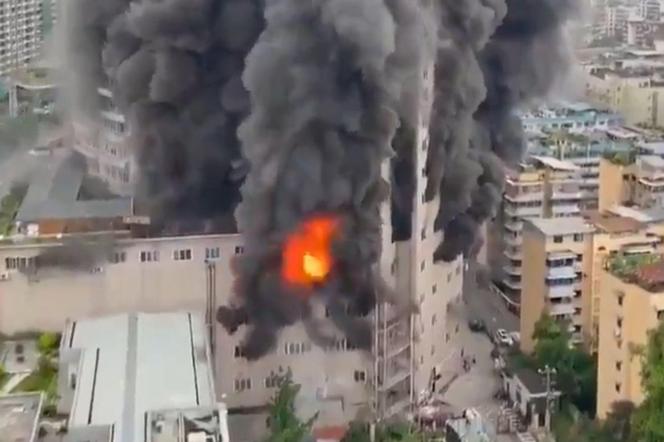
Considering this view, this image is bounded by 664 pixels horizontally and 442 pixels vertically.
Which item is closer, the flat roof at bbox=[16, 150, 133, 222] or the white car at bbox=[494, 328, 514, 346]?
the flat roof at bbox=[16, 150, 133, 222]

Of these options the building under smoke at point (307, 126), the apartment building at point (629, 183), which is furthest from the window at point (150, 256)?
the apartment building at point (629, 183)

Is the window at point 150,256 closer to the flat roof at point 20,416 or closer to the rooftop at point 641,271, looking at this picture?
the flat roof at point 20,416

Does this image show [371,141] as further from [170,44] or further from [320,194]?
[170,44]

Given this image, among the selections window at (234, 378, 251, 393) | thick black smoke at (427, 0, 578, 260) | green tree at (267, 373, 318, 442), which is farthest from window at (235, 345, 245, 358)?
thick black smoke at (427, 0, 578, 260)

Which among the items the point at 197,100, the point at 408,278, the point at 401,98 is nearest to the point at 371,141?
the point at 401,98

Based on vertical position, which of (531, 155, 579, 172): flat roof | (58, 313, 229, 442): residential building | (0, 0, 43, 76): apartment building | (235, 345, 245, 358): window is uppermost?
(0, 0, 43, 76): apartment building

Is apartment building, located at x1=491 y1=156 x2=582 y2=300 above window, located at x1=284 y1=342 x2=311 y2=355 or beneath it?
above

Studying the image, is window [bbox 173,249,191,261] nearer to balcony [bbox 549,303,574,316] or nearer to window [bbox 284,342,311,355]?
window [bbox 284,342,311,355]
